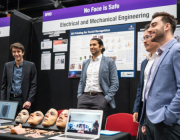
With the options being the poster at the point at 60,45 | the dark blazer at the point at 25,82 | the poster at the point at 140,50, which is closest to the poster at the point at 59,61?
the poster at the point at 60,45

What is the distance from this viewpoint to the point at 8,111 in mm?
2586

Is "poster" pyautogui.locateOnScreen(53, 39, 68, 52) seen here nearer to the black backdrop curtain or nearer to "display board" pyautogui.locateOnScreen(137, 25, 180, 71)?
the black backdrop curtain

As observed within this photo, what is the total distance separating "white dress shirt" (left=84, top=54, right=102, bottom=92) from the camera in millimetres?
3283

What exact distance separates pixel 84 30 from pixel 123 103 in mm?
1721

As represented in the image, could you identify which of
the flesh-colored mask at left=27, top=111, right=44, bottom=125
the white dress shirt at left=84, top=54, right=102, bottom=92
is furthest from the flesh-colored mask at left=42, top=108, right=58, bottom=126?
the white dress shirt at left=84, top=54, right=102, bottom=92

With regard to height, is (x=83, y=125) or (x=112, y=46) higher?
(x=112, y=46)

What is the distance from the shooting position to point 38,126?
2.25 m

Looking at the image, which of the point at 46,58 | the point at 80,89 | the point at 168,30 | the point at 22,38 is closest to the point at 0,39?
the point at 22,38

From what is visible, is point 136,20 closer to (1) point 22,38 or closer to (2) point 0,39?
(1) point 22,38

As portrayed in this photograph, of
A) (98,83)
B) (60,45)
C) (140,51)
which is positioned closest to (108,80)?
(98,83)

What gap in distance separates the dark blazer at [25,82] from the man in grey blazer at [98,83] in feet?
3.28

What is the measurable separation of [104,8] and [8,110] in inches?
107

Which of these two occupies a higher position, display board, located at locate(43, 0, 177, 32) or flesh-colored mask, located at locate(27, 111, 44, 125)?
display board, located at locate(43, 0, 177, 32)

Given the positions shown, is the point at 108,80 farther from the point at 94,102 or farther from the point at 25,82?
the point at 25,82
